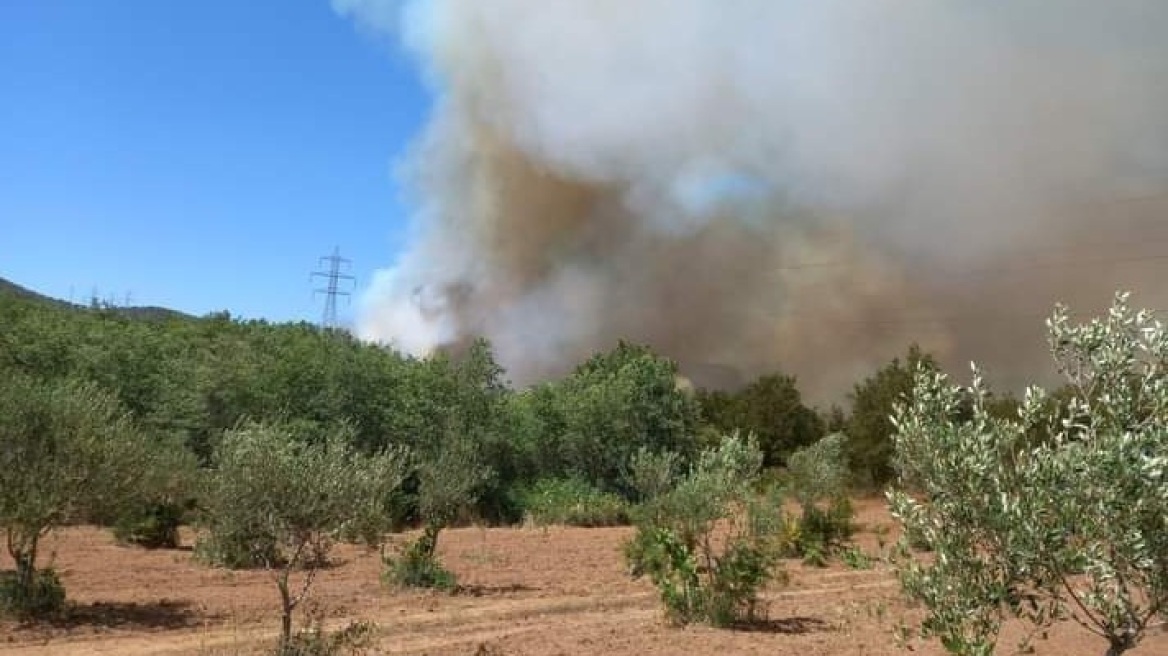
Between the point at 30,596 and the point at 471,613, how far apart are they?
6.56 m

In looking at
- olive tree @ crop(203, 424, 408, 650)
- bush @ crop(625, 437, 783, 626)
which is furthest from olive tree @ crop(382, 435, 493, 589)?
olive tree @ crop(203, 424, 408, 650)

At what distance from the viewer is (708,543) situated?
17203 mm

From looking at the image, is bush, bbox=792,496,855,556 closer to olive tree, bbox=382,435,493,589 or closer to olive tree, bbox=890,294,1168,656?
olive tree, bbox=382,435,493,589

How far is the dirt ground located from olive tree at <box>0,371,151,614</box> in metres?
0.72

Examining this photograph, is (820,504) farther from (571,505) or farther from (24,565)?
(24,565)

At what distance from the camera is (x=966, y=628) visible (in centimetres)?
667

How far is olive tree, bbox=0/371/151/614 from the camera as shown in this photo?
1452 centimetres

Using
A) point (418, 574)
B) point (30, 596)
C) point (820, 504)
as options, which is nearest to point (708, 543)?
point (418, 574)

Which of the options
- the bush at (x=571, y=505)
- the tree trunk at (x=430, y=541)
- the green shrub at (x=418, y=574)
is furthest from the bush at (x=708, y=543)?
the bush at (x=571, y=505)

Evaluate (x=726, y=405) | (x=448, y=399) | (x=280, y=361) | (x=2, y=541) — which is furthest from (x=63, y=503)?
(x=726, y=405)

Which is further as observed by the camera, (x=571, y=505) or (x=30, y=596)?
(x=571, y=505)

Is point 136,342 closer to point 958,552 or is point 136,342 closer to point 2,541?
point 2,541

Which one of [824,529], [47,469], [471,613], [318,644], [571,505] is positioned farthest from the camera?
[571,505]

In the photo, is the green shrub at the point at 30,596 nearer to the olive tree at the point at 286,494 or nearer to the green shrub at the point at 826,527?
the olive tree at the point at 286,494
